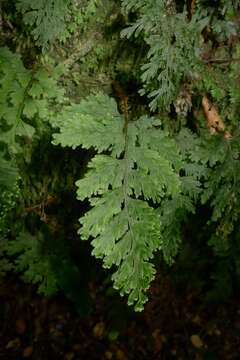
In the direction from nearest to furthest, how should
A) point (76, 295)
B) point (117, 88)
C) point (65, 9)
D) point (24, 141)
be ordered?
1. point (65, 9)
2. point (117, 88)
3. point (24, 141)
4. point (76, 295)

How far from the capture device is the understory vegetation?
1937 mm

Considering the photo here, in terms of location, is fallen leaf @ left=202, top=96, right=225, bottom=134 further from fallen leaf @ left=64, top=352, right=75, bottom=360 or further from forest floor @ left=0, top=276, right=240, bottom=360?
fallen leaf @ left=64, top=352, right=75, bottom=360

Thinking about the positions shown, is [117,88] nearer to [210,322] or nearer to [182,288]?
[182,288]

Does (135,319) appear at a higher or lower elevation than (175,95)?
lower

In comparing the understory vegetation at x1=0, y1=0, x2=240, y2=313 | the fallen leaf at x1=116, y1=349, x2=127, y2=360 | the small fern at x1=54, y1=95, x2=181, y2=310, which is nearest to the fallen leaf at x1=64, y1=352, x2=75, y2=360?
the fallen leaf at x1=116, y1=349, x2=127, y2=360

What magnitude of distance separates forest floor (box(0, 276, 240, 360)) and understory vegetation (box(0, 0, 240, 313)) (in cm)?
35

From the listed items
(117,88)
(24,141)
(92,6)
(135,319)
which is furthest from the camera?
(135,319)

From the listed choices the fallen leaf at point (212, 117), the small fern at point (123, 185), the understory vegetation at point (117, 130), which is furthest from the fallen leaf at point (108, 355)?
the fallen leaf at point (212, 117)

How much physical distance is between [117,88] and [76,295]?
190 cm

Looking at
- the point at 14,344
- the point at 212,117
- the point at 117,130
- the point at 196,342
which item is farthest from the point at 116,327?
the point at 117,130

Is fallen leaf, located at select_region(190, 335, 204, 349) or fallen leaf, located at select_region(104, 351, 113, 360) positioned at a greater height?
fallen leaf, located at select_region(190, 335, 204, 349)

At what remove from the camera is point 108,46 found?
2.64 meters

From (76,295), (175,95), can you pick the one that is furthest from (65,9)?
(76,295)

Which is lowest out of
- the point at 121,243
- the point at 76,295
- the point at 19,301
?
the point at 19,301
